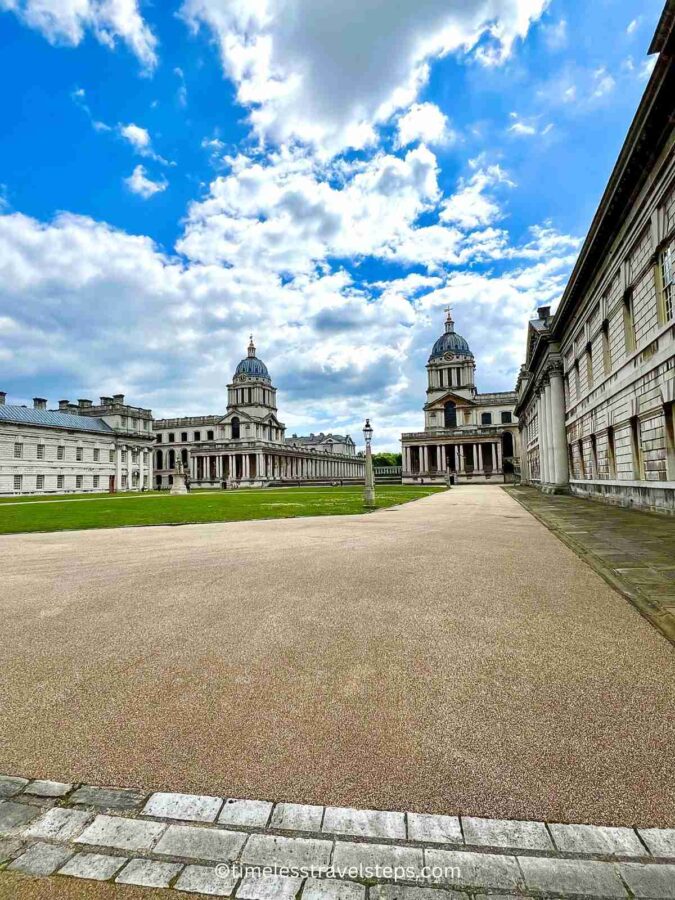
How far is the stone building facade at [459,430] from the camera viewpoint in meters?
81.9

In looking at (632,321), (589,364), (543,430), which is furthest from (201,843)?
(543,430)

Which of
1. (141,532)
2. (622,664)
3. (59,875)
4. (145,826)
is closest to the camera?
(59,875)

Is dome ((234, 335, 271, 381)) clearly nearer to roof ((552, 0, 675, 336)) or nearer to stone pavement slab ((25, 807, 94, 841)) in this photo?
roof ((552, 0, 675, 336))

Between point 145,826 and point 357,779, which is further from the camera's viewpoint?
point 357,779

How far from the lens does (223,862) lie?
2.29m

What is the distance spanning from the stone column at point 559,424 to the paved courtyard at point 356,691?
26.5 m

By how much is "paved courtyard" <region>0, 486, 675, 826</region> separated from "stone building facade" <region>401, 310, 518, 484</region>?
2960 inches

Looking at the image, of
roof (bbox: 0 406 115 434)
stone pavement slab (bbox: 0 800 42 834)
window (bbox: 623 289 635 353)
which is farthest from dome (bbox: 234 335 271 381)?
stone pavement slab (bbox: 0 800 42 834)

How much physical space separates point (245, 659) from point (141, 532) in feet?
40.8

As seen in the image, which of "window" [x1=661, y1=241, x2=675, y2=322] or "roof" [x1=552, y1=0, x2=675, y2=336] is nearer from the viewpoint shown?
"roof" [x1=552, y1=0, x2=675, y2=336]

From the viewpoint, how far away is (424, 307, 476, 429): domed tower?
91.1m

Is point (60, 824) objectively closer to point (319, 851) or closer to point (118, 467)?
point (319, 851)

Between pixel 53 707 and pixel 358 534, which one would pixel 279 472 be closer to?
pixel 358 534

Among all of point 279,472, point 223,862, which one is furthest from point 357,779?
point 279,472
